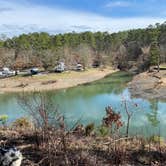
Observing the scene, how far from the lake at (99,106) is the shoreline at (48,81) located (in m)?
3.12

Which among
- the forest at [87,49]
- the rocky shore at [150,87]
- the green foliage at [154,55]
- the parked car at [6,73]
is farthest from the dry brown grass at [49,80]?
the rocky shore at [150,87]

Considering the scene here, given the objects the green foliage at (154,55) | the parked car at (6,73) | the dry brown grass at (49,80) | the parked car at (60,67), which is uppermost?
the green foliage at (154,55)

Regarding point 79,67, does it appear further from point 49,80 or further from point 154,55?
point 154,55

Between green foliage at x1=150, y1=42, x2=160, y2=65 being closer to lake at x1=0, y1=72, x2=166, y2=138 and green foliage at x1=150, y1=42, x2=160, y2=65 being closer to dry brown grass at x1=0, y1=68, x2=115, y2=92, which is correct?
dry brown grass at x1=0, y1=68, x2=115, y2=92

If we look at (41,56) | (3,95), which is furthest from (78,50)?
(3,95)

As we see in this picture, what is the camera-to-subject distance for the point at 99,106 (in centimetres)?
3712

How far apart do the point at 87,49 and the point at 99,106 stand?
161 feet

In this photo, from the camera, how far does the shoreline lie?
56062 mm

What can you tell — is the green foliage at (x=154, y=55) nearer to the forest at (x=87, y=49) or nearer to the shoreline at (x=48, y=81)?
the forest at (x=87, y=49)

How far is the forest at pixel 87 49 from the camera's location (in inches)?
2965

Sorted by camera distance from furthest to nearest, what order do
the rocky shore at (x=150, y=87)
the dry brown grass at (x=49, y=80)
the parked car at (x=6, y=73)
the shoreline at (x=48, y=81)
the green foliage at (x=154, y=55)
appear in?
the parked car at (x=6, y=73) < the green foliage at (x=154, y=55) < the dry brown grass at (x=49, y=80) < the shoreline at (x=48, y=81) < the rocky shore at (x=150, y=87)

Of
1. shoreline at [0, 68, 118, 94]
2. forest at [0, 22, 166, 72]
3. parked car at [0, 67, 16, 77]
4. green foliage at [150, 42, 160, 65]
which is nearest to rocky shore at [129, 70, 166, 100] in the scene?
green foliage at [150, 42, 160, 65]

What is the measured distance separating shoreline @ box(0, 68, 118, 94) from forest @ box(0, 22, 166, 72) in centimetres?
670

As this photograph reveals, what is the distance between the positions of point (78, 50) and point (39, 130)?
7353 cm
